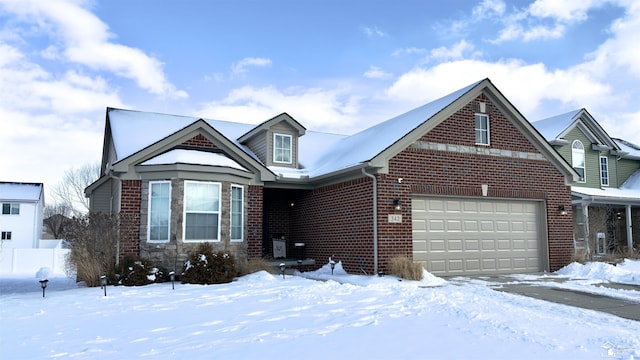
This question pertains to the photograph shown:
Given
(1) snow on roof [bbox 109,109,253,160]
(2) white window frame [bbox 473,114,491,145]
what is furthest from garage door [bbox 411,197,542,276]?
(1) snow on roof [bbox 109,109,253,160]

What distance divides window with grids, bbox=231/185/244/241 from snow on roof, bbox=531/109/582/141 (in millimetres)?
15789

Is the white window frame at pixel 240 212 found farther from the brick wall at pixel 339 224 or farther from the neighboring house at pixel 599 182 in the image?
the neighboring house at pixel 599 182

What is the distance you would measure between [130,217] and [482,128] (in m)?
10.8

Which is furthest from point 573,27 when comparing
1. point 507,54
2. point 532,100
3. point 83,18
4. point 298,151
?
point 83,18

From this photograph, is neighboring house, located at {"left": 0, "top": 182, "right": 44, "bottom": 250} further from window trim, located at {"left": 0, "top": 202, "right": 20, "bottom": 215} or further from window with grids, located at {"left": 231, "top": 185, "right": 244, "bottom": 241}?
window with grids, located at {"left": 231, "top": 185, "right": 244, "bottom": 241}

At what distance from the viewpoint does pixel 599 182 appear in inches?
973

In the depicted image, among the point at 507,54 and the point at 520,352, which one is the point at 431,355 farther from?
the point at 507,54

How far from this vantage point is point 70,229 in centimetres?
1355

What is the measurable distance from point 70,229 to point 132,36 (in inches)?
269

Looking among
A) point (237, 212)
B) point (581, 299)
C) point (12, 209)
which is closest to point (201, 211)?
point (237, 212)

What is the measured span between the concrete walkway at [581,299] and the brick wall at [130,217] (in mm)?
9290

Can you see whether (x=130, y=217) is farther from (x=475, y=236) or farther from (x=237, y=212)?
(x=475, y=236)

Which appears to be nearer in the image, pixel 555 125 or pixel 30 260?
pixel 30 260

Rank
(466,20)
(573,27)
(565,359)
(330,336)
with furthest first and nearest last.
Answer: (573,27) < (466,20) < (330,336) < (565,359)
